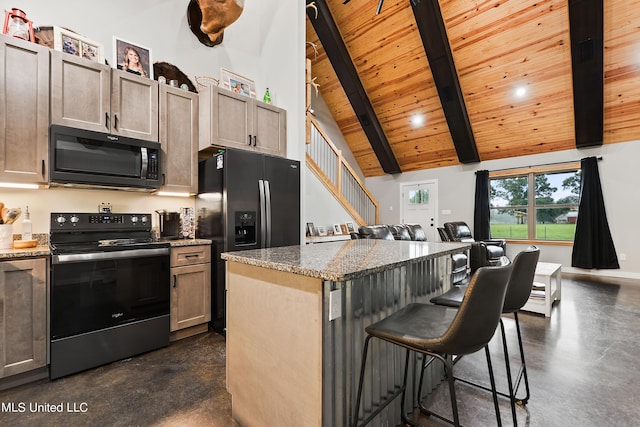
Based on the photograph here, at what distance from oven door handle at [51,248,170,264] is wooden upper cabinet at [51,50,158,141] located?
40.3 inches

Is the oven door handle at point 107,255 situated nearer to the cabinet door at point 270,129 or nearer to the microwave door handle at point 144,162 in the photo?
the microwave door handle at point 144,162

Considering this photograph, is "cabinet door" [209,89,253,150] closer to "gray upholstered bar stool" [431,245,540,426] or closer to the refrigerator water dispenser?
the refrigerator water dispenser

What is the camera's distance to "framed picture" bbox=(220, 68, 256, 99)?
3428 mm

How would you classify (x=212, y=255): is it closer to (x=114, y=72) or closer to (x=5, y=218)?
(x=5, y=218)

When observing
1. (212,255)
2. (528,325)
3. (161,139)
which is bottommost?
(528,325)

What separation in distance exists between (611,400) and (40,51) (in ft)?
14.8

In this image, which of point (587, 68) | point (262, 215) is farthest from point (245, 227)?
point (587, 68)

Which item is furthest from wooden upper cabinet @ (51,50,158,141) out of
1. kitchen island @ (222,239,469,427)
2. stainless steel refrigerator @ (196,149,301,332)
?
kitchen island @ (222,239,469,427)

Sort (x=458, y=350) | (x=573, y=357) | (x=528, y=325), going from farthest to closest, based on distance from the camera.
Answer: (x=528, y=325), (x=573, y=357), (x=458, y=350)

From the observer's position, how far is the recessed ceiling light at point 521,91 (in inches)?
215

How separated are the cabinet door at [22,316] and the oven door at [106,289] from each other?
0.23 feet

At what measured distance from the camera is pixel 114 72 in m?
2.54

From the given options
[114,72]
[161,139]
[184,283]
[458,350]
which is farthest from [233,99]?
[458,350]

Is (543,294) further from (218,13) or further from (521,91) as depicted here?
(218,13)
